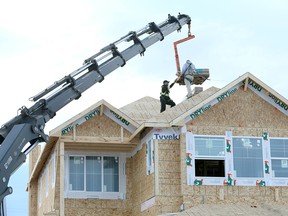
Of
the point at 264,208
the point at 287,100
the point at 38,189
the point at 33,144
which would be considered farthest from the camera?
the point at 38,189

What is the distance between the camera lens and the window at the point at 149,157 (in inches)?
1056

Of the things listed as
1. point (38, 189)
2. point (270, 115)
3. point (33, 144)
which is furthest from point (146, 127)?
point (38, 189)

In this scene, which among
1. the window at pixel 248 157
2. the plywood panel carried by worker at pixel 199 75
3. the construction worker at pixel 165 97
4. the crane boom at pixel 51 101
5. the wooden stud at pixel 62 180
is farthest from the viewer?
the plywood panel carried by worker at pixel 199 75

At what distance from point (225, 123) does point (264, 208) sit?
3.57 m

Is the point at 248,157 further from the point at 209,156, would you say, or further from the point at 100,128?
the point at 100,128

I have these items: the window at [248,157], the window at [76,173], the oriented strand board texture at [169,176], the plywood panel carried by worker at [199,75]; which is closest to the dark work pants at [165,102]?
the plywood panel carried by worker at [199,75]

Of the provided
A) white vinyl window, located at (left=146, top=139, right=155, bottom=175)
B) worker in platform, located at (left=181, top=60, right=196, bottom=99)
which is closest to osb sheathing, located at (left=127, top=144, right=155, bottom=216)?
white vinyl window, located at (left=146, top=139, right=155, bottom=175)

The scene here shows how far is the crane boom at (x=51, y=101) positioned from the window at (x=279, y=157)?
610cm

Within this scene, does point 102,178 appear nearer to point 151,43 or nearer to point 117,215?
point 117,215

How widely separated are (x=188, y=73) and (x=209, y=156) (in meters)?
4.52

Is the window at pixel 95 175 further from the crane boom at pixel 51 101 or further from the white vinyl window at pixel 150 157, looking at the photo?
the crane boom at pixel 51 101

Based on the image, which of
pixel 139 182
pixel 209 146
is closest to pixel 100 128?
pixel 139 182

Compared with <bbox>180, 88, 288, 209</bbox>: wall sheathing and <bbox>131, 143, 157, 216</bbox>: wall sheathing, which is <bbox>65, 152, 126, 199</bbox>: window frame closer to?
<bbox>131, 143, 157, 216</bbox>: wall sheathing

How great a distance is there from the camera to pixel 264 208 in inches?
1012
